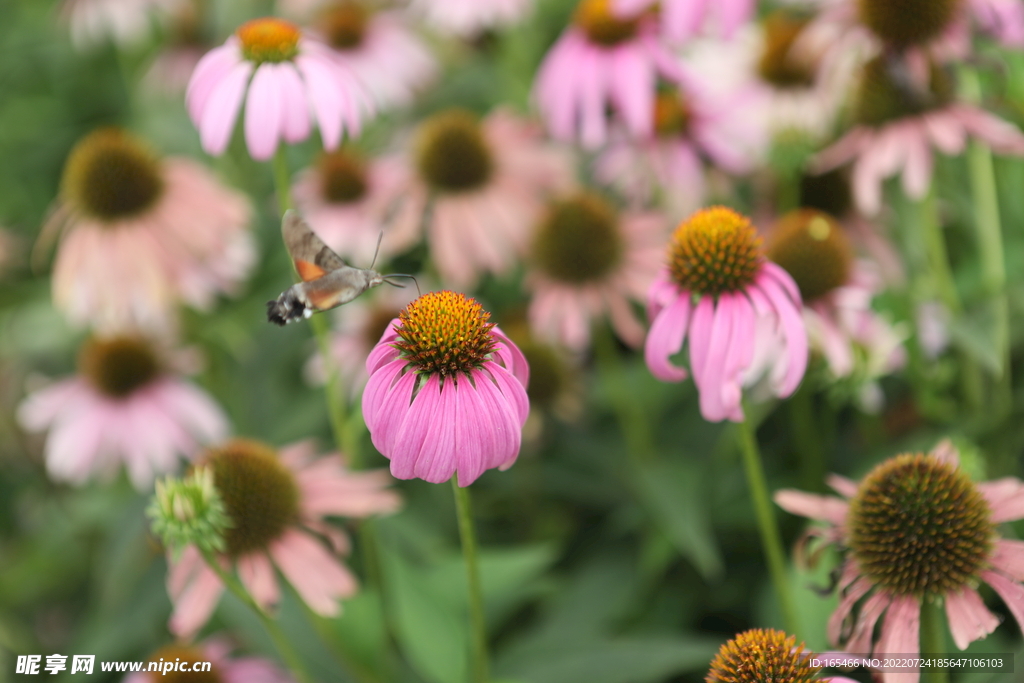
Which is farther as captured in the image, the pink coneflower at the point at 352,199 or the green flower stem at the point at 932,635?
the pink coneflower at the point at 352,199

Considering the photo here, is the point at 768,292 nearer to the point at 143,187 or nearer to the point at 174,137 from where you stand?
the point at 143,187

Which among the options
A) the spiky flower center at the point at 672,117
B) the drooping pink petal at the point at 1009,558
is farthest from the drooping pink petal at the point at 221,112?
the drooping pink petal at the point at 1009,558

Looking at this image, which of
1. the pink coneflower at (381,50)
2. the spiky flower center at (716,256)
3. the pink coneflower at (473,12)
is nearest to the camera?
the spiky flower center at (716,256)

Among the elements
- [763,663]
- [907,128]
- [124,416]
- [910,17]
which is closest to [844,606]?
[763,663]

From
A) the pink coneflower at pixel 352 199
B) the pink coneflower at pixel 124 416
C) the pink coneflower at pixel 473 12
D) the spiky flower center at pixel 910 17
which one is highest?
the pink coneflower at pixel 473 12

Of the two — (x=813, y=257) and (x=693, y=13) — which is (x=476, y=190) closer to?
(x=693, y=13)

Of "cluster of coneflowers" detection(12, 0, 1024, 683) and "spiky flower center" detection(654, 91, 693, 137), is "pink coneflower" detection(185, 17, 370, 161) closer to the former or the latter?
"cluster of coneflowers" detection(12, 0, 1024, 683)

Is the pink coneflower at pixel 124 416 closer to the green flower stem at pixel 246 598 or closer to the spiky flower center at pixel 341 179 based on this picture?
the spiky flower center at pixel 341 179

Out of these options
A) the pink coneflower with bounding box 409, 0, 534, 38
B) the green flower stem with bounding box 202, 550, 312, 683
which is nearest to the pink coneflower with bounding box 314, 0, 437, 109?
the pink coneflower with bounding box 409, 0, 534, 38
